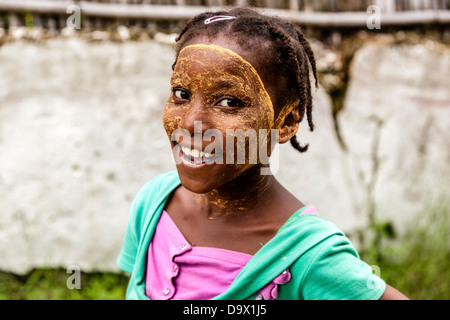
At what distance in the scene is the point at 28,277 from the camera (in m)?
3.69

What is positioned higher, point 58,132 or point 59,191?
point 58,132

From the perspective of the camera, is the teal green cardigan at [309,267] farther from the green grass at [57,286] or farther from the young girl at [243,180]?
the green grass at [57,286]

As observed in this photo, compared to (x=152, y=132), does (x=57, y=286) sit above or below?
below

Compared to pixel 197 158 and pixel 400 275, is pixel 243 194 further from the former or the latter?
pixel 400 275

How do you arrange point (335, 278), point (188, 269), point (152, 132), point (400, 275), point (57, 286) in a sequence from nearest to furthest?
point (335, 278)
point (188, 269)
point (57, 286)
point (152, 132)
point (400, 275)

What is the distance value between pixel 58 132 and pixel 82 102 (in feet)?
0.88

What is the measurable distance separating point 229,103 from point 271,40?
268 mm

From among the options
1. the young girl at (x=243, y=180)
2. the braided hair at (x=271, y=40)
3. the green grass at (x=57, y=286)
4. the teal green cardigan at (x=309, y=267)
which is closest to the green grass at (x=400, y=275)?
the green grass at (x=57, y=286)

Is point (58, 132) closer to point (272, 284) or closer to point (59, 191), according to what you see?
point (59, 191)

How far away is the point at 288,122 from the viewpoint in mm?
1908

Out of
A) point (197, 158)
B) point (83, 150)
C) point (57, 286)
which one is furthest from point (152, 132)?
point (197, 158)

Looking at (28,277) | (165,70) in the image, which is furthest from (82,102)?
(28,277)
